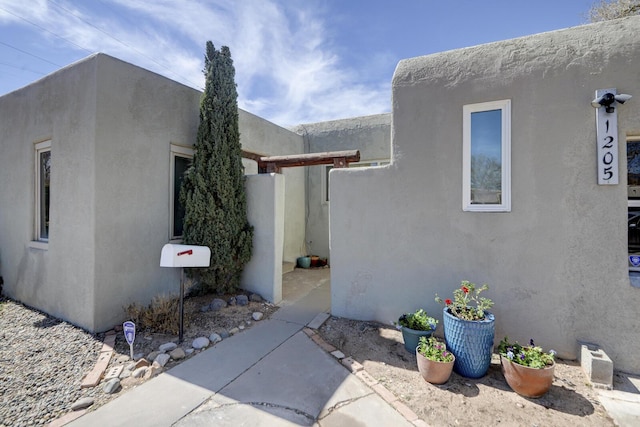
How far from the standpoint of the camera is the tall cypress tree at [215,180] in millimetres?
6562

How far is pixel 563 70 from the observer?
460 cm

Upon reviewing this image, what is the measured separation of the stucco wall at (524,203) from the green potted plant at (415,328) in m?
0.64

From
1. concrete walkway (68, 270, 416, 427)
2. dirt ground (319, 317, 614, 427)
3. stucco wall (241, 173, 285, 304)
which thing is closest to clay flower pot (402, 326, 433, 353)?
dirt ground (319, 317, 614, 427)

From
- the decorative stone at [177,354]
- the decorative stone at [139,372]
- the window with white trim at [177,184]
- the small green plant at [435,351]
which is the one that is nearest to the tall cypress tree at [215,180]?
the window with white trim at [177,184]

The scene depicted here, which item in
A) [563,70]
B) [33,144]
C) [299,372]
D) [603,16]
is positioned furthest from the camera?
[603,16]

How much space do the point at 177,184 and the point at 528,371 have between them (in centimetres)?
780

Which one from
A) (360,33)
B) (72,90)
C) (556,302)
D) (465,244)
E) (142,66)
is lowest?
(556,302)

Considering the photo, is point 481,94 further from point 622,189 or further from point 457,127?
point 622,189

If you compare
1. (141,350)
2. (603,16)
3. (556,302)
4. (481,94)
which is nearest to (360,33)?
(481,94)

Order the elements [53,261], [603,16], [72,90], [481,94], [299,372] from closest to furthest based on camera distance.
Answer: [299,372]
[481,94]
[72,90]
[53,261]
[603,16]

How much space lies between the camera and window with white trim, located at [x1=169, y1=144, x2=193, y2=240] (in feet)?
22.2

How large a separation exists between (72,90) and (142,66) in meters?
1.50

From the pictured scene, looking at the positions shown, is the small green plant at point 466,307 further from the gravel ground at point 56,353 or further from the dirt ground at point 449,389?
the gravel ground at point 56,353

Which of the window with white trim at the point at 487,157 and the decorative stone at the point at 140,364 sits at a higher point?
the window with white trim at the point at 487,157
